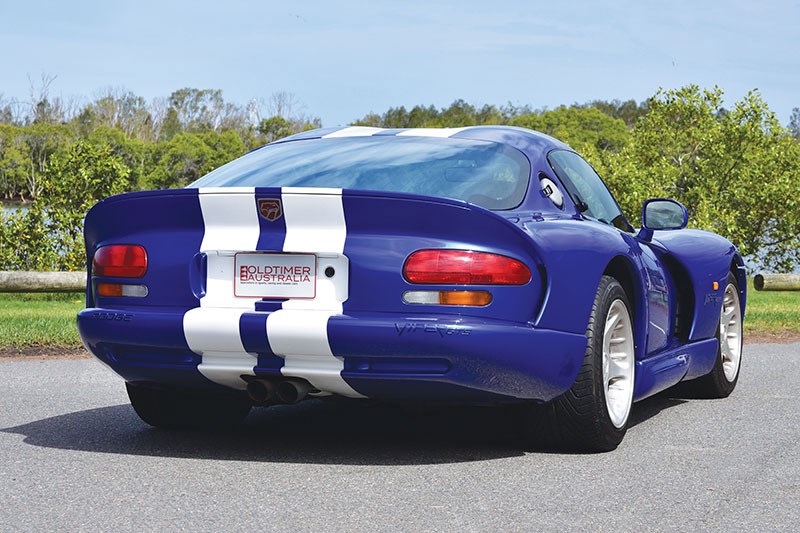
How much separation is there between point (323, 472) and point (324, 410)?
182cm

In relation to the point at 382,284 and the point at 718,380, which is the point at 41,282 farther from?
the point at 382,284

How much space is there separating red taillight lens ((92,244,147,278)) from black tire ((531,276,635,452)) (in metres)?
1.76

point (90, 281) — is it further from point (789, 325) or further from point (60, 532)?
point (789, 325)

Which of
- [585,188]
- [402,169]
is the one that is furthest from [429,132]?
[585,188]

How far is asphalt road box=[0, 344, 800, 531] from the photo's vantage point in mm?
3707

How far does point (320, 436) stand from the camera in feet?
17.6

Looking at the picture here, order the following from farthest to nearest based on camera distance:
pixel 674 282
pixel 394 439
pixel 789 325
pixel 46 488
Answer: pixel 789 325 < pixel 674 282 < pixel 394 439 < pixel 46 488

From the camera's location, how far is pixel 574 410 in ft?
15.7

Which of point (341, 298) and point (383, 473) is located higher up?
point (341, 298)

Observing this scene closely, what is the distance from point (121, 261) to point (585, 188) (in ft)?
7.39

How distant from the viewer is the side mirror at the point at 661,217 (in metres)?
5.97

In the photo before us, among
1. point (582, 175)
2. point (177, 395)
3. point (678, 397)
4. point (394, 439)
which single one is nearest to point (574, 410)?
point (394, 439)

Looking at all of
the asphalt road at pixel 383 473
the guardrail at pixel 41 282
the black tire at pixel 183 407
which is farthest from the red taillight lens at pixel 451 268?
the guardrail at pixel 41 282

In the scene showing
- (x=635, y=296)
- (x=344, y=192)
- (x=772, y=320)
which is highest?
(x=344, y=192)
